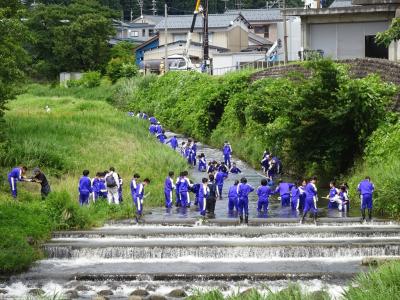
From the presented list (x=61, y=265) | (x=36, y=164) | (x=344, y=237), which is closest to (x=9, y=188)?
(x=36, y=164)

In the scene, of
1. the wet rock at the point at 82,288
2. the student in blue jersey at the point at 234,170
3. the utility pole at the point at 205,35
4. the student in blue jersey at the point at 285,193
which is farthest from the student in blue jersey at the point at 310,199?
the utility pole at the point at 205,35

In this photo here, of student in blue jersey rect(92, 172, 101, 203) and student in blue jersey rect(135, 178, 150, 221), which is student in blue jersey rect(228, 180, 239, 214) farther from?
student in blue jersey rect(92, 172, 101, 203)

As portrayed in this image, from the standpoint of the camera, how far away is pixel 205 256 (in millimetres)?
18656

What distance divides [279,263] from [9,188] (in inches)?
411

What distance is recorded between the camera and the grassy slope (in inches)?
770

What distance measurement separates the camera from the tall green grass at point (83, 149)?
26.6m

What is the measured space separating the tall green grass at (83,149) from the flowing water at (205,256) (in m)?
4.31

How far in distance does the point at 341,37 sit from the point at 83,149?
17.0 m

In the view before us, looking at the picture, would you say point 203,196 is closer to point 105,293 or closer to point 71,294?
point 105,293

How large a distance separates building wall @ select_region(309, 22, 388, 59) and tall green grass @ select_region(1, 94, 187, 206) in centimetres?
1118

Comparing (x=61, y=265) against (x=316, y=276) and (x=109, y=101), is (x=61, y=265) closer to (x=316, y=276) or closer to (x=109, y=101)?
(x=316, y=276)

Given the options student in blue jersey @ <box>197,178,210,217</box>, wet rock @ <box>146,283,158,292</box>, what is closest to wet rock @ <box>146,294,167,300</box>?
wet rock @ <box>146,283,158,292</box>

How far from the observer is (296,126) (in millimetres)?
28094

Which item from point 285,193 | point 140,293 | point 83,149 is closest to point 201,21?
point 83,149
